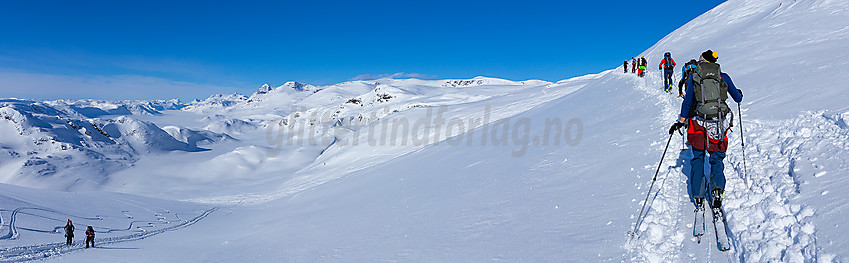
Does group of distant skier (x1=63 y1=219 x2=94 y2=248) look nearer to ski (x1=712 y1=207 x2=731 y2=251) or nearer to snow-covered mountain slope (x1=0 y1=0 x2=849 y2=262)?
snow-covered mountain slope (x1=0 y1=0 x2=849 y2=262)

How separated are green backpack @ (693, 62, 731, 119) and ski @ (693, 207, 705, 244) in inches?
50.3

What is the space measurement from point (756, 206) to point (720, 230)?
653mm

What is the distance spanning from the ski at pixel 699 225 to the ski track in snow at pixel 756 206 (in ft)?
0.18

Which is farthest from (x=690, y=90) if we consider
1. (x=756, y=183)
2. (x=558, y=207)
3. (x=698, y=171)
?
(x=558, y=207)

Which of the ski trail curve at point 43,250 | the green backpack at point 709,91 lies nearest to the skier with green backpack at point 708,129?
the green backpack at point 709,91

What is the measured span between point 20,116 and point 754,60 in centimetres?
12171

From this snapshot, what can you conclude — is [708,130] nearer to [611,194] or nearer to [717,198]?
[717,198]

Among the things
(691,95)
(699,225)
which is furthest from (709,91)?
(699,225)

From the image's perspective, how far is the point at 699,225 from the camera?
16.8ft

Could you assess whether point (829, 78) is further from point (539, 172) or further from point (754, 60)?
point (754, 60)

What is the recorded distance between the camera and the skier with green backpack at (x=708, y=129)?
5016mm

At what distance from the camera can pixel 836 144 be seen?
565 centimetres

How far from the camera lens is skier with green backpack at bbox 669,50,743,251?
5016 millimetres

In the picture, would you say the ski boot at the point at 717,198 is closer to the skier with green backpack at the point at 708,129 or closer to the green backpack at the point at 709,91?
the skier with green backpack at the point at 708,129
